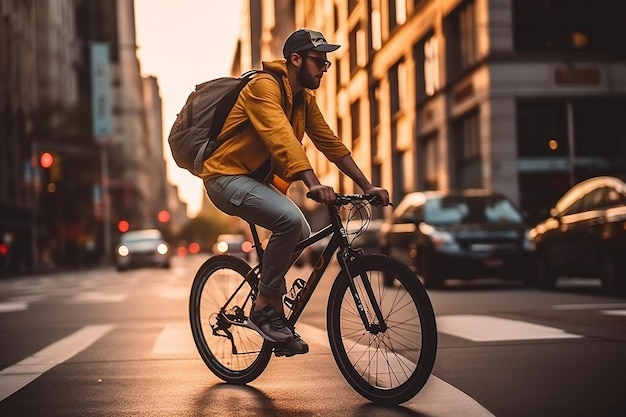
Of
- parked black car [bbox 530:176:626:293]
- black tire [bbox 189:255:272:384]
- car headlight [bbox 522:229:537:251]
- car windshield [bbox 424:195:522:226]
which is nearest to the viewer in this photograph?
black tire [bbox 189:255:272:384]

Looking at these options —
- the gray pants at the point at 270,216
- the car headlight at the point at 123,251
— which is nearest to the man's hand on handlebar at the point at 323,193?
the gray pants at the point at 270,216

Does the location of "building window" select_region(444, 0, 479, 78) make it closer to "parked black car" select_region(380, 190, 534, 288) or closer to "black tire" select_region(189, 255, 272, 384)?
"parked black car" select_region(380, 190, 534, 288)

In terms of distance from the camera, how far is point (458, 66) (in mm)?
32688

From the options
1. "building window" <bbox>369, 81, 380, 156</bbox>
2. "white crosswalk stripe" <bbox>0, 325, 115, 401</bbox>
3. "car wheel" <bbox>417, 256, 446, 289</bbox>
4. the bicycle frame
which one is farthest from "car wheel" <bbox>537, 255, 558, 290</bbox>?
"building window" <bbox>369, 81, 380, 156</bbox>

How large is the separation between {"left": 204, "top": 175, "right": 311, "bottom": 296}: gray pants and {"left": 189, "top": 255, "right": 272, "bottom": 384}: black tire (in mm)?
312

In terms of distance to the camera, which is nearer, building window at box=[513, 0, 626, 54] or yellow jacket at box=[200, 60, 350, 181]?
yellow jacket at box=[200, 60, 350, 181]

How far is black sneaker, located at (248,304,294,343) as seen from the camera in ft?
18.1

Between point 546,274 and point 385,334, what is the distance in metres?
10.8

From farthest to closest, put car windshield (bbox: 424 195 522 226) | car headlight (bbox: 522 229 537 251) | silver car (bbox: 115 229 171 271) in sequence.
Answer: silver car (bbox: 115 229 171 271), car windshield (bbox: 424 195 522 226), car headlight (bbox: 522 229 537 251)

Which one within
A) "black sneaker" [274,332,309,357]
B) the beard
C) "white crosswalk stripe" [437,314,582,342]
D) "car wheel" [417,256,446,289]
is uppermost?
the beard

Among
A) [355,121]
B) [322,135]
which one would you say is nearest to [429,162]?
[355,121]

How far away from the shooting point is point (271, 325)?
219 inches

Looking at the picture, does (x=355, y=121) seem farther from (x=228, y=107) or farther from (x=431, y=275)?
(x=228, y=107)

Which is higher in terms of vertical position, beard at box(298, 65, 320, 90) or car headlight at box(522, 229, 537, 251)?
beard at box(298, 65, 320, 90)
